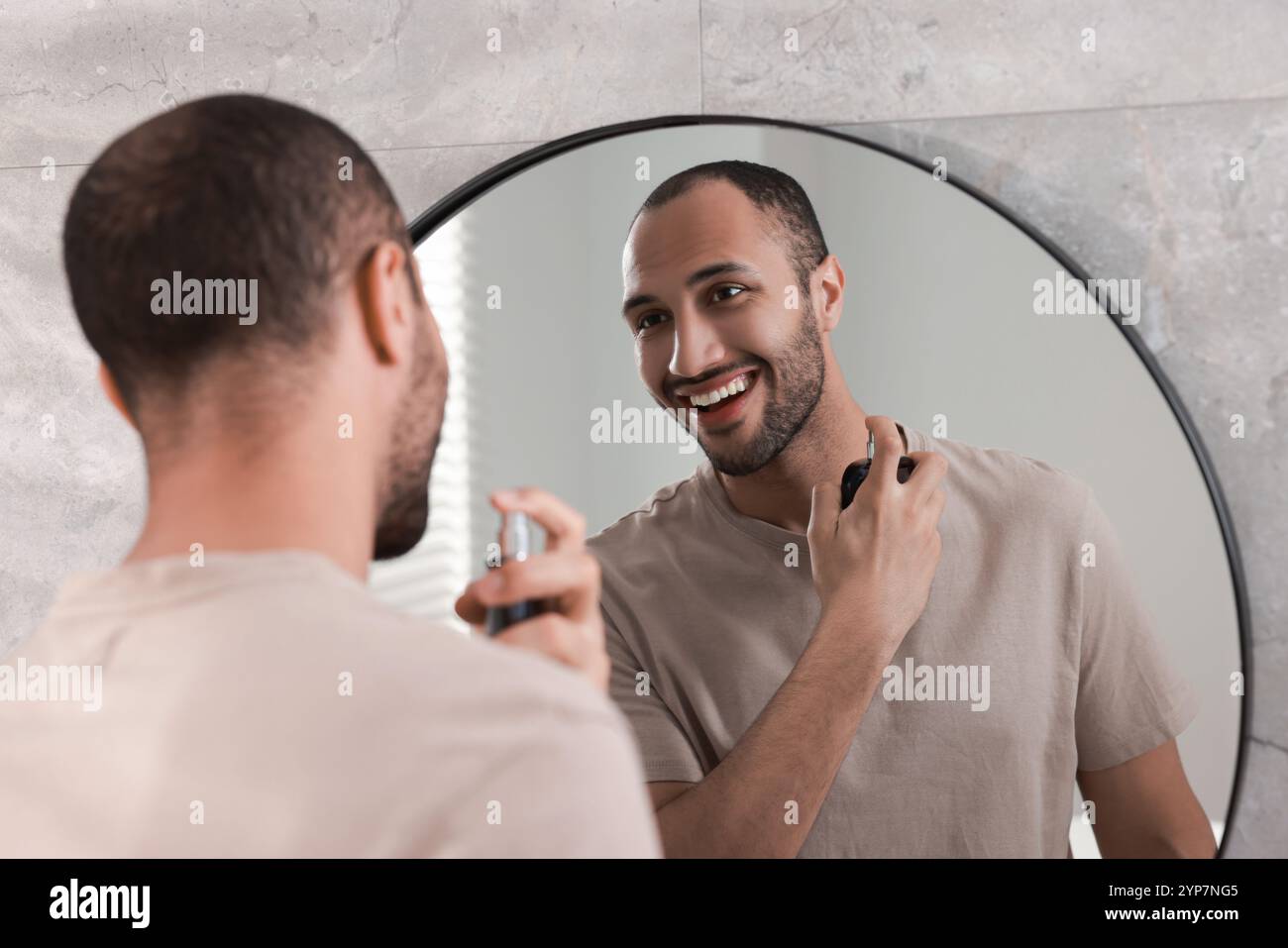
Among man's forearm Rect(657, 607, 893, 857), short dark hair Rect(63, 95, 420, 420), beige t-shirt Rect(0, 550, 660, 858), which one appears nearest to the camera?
beige t-shirt Rect(0, 550, 660, 858)

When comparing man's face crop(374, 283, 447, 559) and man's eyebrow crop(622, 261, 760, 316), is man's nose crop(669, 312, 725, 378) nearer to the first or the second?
man's eyebrow crop(622, 261, 760, 316)

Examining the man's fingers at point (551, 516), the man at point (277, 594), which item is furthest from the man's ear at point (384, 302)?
the man's fingers at point (551, 516)

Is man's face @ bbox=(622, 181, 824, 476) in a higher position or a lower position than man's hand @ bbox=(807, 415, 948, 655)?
higher

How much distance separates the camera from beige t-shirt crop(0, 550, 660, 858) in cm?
40

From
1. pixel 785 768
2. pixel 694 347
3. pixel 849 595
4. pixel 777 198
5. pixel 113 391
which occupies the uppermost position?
pixel 777 198

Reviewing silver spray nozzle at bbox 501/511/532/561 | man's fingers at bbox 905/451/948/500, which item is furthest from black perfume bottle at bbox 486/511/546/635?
man's fingers at bbox 905/451/948/500

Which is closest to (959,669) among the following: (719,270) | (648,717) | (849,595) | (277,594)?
(849,595)

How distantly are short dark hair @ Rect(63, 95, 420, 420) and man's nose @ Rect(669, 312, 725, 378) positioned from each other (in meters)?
0.44

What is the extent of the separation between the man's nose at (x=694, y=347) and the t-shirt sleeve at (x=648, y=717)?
21 centimetres

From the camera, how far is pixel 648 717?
90 cm

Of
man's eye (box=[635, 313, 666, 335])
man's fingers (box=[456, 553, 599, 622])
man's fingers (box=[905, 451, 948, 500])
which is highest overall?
man's eye (box=[635, 313, 666, 335])

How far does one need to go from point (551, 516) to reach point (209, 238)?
22 centimetres

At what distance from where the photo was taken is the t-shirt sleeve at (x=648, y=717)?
876 millimetres

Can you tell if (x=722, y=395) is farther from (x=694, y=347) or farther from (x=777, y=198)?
(x=777, y=198)
